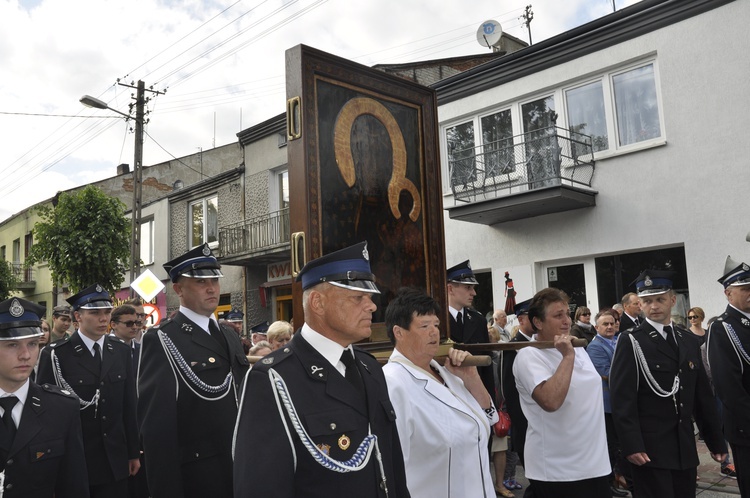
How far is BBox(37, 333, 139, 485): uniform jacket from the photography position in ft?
15.5

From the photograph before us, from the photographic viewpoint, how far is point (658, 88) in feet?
37.0

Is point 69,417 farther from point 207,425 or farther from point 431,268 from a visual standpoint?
point 431,268

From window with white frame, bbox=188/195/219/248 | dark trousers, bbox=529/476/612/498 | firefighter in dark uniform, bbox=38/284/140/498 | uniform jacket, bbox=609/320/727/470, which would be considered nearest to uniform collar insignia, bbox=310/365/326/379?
dark trousers, bbox=529/476/612/498

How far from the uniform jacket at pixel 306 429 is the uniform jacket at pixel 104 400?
3.19 metres

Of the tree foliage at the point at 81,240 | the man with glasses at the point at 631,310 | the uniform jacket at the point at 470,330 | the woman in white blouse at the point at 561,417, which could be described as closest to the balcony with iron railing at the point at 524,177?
the man with glasses at the point at 631,310

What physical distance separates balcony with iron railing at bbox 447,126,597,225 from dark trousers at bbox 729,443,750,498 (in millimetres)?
7136

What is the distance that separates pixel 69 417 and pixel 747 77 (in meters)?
10.8

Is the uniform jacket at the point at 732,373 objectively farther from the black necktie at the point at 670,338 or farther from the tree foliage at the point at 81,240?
the tree foliage at the point at 81,240

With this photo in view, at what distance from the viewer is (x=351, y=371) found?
232 cm

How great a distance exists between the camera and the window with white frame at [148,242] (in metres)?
23.9

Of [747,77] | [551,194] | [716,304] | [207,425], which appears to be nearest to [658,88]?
[747,77]

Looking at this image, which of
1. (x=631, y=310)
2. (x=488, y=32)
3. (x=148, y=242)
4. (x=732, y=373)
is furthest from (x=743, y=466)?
(x=148, y=242)

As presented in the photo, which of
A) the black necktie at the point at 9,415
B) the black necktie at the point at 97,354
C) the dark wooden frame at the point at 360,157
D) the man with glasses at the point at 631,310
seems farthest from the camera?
the man with glasses at the point at 631,310

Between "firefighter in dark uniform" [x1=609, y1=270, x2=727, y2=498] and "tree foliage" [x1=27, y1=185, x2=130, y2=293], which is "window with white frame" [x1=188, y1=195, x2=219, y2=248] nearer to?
"tree foliage" [x1=27, y1=185, x2=130, y2=293]
